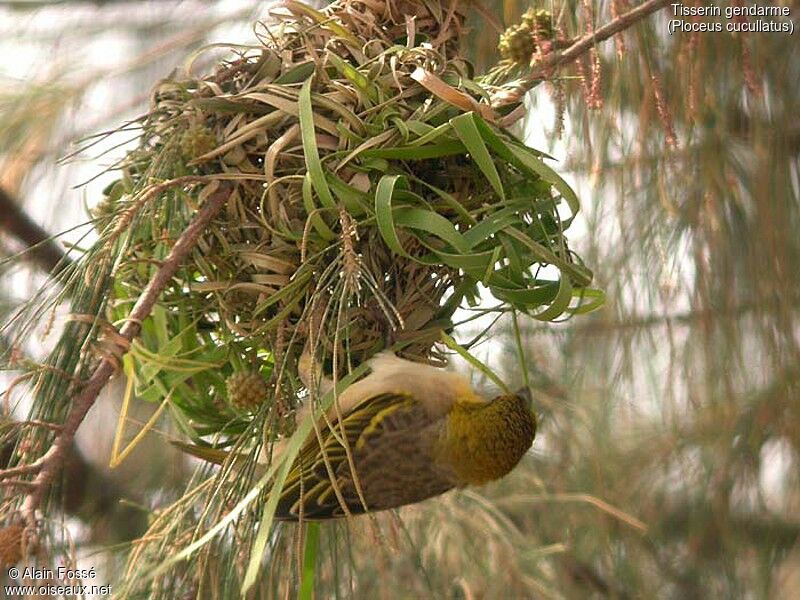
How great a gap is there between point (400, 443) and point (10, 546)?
0.42m

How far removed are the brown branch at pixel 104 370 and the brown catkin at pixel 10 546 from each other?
0.01 m

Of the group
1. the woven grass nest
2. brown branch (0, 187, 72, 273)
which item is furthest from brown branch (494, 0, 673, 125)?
brown branch (0, 187, 72, 273)

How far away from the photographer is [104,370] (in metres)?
1.06


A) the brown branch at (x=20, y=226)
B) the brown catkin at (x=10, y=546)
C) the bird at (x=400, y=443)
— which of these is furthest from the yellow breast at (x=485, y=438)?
the brown branch at (x=20, y=226)

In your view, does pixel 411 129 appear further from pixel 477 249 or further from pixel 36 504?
pixel 36 504

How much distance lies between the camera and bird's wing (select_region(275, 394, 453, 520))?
1.20 meters

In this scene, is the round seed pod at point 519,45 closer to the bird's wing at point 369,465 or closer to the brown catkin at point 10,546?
the bird's wing at point 369,465

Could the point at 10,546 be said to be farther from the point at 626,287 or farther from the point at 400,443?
the point at 626,287

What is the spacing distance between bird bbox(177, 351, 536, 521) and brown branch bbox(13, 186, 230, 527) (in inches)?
6.6

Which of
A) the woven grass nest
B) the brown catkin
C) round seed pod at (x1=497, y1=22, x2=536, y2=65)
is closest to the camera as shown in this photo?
the brown catkin

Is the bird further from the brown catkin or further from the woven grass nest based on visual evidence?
the brown catkin

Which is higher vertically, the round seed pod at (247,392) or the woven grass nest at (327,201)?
the woven grass nest at (327,201)

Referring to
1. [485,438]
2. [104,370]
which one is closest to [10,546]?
[104,370]

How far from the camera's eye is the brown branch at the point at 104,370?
97 cm
